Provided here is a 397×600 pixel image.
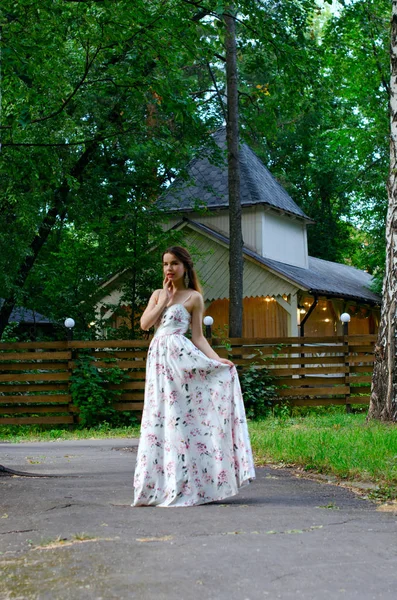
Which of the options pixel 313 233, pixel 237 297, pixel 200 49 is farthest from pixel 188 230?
pixel 313 233

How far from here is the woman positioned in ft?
19.4

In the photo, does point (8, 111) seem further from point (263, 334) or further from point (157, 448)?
point (263, 334)

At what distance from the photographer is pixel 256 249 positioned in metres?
26.2

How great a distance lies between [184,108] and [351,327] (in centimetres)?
2202

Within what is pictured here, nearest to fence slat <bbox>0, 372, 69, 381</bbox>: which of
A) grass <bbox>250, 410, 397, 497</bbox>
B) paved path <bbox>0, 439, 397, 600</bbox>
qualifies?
grass <bbox>250, 410, 397, 497</bbox>

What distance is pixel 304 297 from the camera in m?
27.4

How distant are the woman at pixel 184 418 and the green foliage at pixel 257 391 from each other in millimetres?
9565

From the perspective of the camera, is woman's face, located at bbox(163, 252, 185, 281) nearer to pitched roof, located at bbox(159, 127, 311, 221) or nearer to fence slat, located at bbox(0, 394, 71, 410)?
fence slat, located at bbox(0, 394, 71, 410)

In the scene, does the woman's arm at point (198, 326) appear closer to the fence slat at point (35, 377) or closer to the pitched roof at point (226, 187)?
the fence slat at point (35, 377)

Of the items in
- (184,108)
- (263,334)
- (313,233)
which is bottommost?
(263,334)

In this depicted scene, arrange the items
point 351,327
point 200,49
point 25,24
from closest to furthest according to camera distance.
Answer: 1. point 25,24
2. point 200,49
3. point 351,327

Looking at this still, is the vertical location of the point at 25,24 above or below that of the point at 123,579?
above

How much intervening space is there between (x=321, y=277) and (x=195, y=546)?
2510 cm

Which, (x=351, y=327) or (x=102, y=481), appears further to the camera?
(x=351, y=327)
